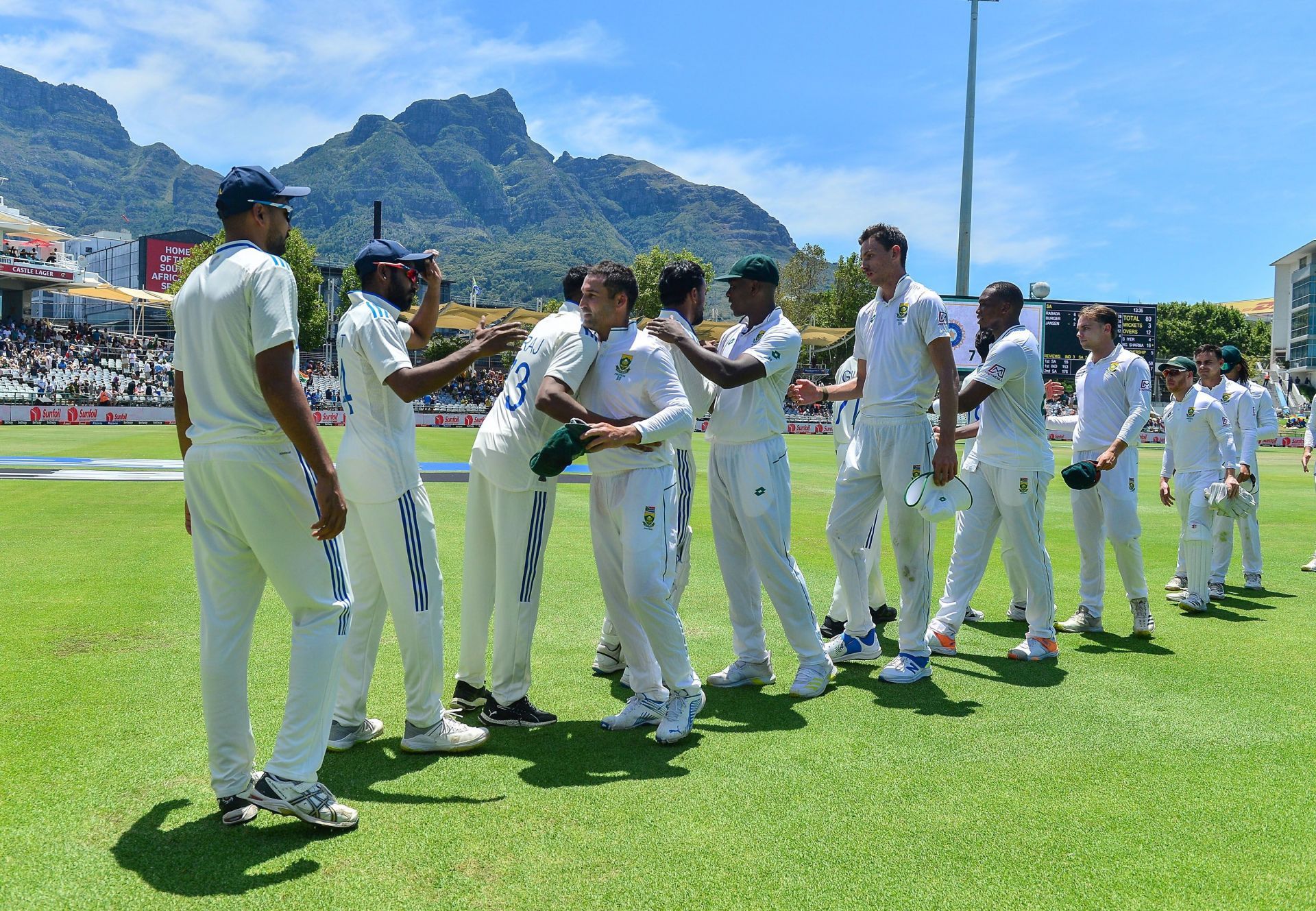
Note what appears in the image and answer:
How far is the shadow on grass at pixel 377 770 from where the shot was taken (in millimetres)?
3578

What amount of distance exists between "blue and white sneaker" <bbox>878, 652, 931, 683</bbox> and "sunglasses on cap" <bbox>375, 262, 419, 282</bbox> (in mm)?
3519

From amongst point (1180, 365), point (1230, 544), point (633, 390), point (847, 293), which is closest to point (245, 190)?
point (633, 390)

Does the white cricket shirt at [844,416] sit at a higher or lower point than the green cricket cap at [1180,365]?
lower

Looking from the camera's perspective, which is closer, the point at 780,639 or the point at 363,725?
the point at 363,725

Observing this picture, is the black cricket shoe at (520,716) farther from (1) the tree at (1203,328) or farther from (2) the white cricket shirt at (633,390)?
(1) the tree at (1203,328)

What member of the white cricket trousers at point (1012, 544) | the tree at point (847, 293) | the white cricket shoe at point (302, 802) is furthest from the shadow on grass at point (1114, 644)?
the tree at point (847, 293)

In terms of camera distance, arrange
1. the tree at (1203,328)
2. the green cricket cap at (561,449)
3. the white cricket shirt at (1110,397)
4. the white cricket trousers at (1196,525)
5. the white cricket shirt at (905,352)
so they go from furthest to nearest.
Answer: the tree at (1203,328) < the white cricket trousers at (1196,525) < the white cricket shirt at (1110,397) < the white cricket shirt at (905,352) < the green cricket cap at (561,449)

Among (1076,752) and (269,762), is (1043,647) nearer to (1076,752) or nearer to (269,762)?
(1076,752)

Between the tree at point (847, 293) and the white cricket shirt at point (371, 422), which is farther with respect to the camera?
the tree at point (847, 293)

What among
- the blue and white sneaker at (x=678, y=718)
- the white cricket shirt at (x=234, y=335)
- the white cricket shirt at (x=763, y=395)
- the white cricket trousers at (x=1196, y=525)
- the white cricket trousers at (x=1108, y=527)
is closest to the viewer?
the white cricket shirt at (x=234, y=335)

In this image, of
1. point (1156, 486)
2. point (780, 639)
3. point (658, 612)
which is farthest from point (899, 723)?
point (1156, 486)

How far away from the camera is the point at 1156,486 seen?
19406mm

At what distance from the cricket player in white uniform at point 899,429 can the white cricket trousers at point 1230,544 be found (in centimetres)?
398

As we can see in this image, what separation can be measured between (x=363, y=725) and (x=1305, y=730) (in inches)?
182
